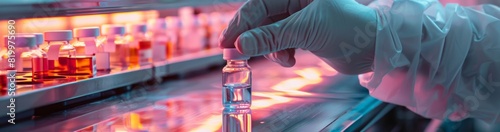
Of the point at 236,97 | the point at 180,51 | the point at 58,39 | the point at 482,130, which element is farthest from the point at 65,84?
the point at 482,130

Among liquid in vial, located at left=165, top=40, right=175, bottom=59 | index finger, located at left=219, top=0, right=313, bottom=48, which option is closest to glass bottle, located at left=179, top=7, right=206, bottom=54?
liquid in vial, located at left=165, top=40, right=175, bottom=59

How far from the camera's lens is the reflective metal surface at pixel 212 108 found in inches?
57.7

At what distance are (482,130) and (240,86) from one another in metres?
1.16

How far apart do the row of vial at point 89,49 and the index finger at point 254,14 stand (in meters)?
0.50

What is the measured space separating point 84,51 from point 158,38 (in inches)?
26.1

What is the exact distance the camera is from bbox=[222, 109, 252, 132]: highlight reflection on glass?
1.37 metres

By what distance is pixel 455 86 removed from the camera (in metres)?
1.63

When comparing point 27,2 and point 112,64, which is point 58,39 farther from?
point 112,64

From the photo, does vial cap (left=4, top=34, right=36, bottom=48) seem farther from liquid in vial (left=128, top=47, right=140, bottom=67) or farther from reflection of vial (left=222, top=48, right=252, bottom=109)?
liquid in vial (left=128, top=47, right=140, bottom=67)

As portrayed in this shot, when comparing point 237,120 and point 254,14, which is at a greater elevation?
point 254,14

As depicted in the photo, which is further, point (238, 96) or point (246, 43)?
point (238, 96)

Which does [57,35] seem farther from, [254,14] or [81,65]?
[254,14]

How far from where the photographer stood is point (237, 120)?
1456 mm

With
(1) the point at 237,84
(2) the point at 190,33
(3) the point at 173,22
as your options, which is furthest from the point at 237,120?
(2) the point at 190,33
